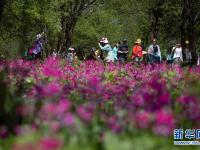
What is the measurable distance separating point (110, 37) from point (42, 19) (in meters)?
51.6

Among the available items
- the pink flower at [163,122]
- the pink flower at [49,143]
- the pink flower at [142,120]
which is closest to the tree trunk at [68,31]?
the pink flower at [142,120]

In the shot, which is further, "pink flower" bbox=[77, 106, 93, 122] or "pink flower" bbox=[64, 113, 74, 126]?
"pink flower" bbox=[77, 106, 93, 122]

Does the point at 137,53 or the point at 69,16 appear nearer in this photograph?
the point at 137,53

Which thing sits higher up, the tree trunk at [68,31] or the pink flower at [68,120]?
the tree trunk at [68,31]

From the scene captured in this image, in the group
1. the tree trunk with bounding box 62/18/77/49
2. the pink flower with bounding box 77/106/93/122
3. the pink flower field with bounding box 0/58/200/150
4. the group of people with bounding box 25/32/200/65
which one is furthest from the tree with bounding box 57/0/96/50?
the pink flower with bounding box 77/106/93/122

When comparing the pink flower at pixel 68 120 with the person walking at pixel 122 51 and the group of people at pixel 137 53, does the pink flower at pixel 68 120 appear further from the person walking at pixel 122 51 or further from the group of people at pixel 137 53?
the person walking at pixel 122 51

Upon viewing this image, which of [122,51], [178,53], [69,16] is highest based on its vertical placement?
[69,16]

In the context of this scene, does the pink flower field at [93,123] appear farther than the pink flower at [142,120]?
No

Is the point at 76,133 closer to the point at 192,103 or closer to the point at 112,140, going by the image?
the point at 112,140

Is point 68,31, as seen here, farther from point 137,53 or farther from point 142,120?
point 142,120

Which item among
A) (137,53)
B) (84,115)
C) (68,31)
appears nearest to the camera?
(84,115)

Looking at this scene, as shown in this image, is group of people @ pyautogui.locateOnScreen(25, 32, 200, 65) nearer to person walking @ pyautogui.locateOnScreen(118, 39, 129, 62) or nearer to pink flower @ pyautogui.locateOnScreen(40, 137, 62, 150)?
person walking @ pyautogui.locateOnScreen(118, 39, 129, 62)

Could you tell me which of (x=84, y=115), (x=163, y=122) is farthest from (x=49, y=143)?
(x=84, y=115)

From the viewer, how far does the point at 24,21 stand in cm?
4134
